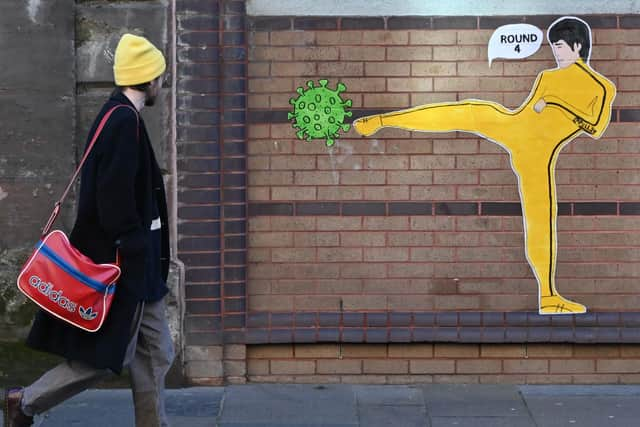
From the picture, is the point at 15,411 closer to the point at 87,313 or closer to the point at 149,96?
the point at 87,313

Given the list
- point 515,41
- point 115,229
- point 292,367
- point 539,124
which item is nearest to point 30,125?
point 115,229

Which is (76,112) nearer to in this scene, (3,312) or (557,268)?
(3,312)

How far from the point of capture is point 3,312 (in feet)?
21.0

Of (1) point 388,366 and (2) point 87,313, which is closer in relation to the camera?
(2) point 87,313

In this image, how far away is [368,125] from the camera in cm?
652

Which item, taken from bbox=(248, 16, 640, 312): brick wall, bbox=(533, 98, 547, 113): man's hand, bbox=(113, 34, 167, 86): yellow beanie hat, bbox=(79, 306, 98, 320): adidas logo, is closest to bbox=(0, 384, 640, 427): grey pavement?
bbox=(248, 16, 640, 312): brick wall

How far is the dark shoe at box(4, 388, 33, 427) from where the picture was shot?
4.93 metres

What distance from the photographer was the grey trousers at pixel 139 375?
4887 millimetres

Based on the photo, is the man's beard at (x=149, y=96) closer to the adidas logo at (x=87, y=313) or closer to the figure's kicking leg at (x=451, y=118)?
the adidas logo at (x=87, y=313)

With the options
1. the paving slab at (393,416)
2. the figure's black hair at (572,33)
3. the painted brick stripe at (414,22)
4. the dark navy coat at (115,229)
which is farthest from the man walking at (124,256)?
A: the figure's black hair at (572,33)

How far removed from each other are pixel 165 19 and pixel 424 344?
247cm

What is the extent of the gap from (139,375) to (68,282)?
0.61 m

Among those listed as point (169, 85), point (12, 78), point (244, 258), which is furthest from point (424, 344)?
point (12, 78)

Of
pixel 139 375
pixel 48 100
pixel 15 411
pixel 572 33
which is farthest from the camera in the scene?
pixel 572 33
